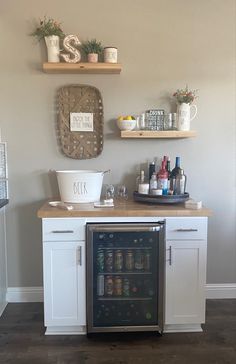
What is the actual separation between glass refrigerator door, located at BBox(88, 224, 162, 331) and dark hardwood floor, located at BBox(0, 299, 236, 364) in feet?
0.40

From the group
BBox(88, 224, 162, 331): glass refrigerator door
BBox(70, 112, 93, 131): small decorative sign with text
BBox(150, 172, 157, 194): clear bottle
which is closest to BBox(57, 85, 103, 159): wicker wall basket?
BBox(70, 112, 93, 131): small decorative sign with text

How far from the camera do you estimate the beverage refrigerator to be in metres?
2.37

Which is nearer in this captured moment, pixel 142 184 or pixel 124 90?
pixel 142 184

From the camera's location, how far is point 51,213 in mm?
2346

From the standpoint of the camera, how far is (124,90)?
2.87m

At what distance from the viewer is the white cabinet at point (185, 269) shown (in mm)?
2404

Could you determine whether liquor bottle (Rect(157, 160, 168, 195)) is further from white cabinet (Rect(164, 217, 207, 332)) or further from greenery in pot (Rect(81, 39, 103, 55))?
greenery in pot (Rect(81, 39, 103, 55))

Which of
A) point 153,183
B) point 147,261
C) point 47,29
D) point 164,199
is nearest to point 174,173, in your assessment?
point 153,183

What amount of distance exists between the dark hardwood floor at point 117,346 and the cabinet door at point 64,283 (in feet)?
0.50

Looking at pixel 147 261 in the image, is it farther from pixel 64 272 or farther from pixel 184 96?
pixel 184 96

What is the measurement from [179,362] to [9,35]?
2690 mm

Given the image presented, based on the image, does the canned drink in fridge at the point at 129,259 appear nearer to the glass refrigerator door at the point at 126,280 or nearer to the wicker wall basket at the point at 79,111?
the glass refrigerator door at the point at 126,280

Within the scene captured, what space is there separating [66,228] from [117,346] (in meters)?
0.86

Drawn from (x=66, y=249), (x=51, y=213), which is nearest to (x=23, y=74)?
(x=51, y=213)
